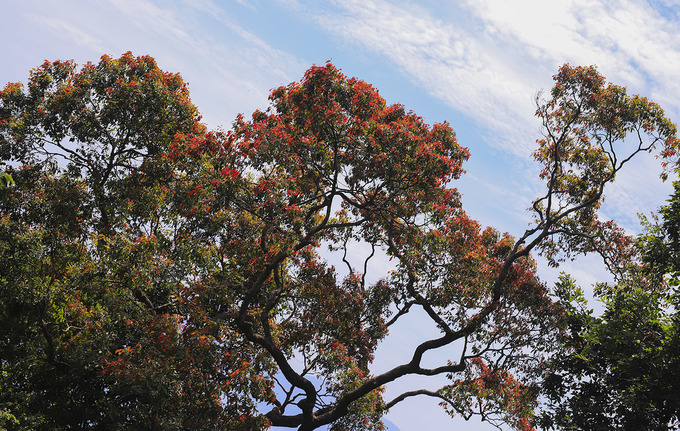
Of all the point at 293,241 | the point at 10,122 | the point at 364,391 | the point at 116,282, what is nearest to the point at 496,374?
the point at 364,391

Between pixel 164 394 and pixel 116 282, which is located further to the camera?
pixel 116 282

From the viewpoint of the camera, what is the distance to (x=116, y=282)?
1547cm

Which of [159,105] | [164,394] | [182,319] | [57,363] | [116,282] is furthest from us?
[159,105]

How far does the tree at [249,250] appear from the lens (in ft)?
45.6

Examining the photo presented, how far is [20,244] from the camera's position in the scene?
55.5 feet

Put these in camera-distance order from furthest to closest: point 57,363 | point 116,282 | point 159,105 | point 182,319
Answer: point 159,105 → point 57,363 → point 116,282 → point 182,319

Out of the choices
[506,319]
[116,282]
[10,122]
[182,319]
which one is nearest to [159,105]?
[10,122]

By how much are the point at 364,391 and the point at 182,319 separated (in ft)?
18.7

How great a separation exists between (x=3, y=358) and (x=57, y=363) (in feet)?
9.09

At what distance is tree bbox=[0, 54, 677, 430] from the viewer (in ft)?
45.6

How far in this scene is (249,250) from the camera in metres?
14.5

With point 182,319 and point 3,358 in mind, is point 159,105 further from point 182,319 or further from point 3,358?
point 3,358

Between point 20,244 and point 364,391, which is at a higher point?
point 20,244

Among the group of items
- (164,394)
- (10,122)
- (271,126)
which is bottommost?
(164,394)
